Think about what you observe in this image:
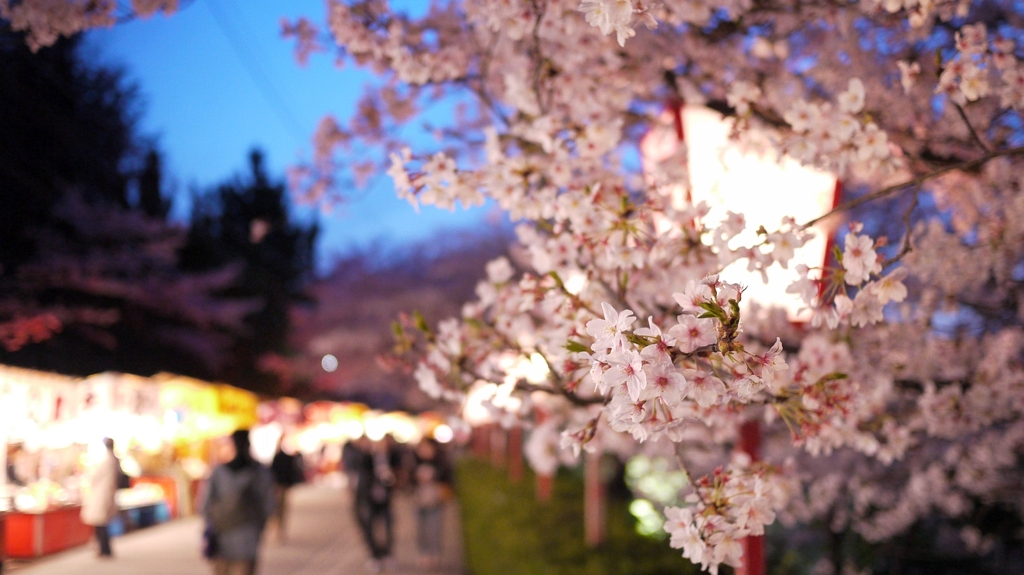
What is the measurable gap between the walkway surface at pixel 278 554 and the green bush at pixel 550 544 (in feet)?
3.37

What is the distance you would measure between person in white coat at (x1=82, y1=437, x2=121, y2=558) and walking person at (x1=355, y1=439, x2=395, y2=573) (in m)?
3.67

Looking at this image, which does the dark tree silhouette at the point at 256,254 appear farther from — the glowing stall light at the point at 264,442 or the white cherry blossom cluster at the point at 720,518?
the white cherry blossom cluster at the point at 720,518

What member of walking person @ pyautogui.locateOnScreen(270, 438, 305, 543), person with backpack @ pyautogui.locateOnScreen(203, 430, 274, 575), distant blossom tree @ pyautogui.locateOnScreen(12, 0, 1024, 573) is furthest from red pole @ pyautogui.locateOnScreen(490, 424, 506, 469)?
distant blossom tree @ pyautogui.locateOnScreen(12, 0, 1024, 573)

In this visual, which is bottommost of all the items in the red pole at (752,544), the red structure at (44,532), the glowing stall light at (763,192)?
the red structure at (44,532)

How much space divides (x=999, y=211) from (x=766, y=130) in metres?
1.99

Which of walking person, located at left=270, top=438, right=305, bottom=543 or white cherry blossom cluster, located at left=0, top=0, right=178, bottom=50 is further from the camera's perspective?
walking person, located at left=270, top=438, right=305, bottom=543

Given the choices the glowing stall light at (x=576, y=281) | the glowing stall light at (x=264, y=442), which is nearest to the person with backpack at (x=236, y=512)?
the glowing stall light at (x=576, y=281)

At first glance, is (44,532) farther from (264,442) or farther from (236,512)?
(264,442)

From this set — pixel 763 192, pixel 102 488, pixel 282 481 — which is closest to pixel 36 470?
pixel 102 488

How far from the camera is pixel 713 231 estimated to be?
2.66 metres

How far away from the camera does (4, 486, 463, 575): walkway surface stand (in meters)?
6.89

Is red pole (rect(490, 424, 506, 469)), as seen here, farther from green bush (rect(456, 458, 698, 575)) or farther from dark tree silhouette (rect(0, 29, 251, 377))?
green bush (rect(456, 458, 698, 575))

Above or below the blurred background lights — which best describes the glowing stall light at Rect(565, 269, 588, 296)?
below

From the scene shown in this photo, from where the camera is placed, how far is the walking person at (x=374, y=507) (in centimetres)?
973
